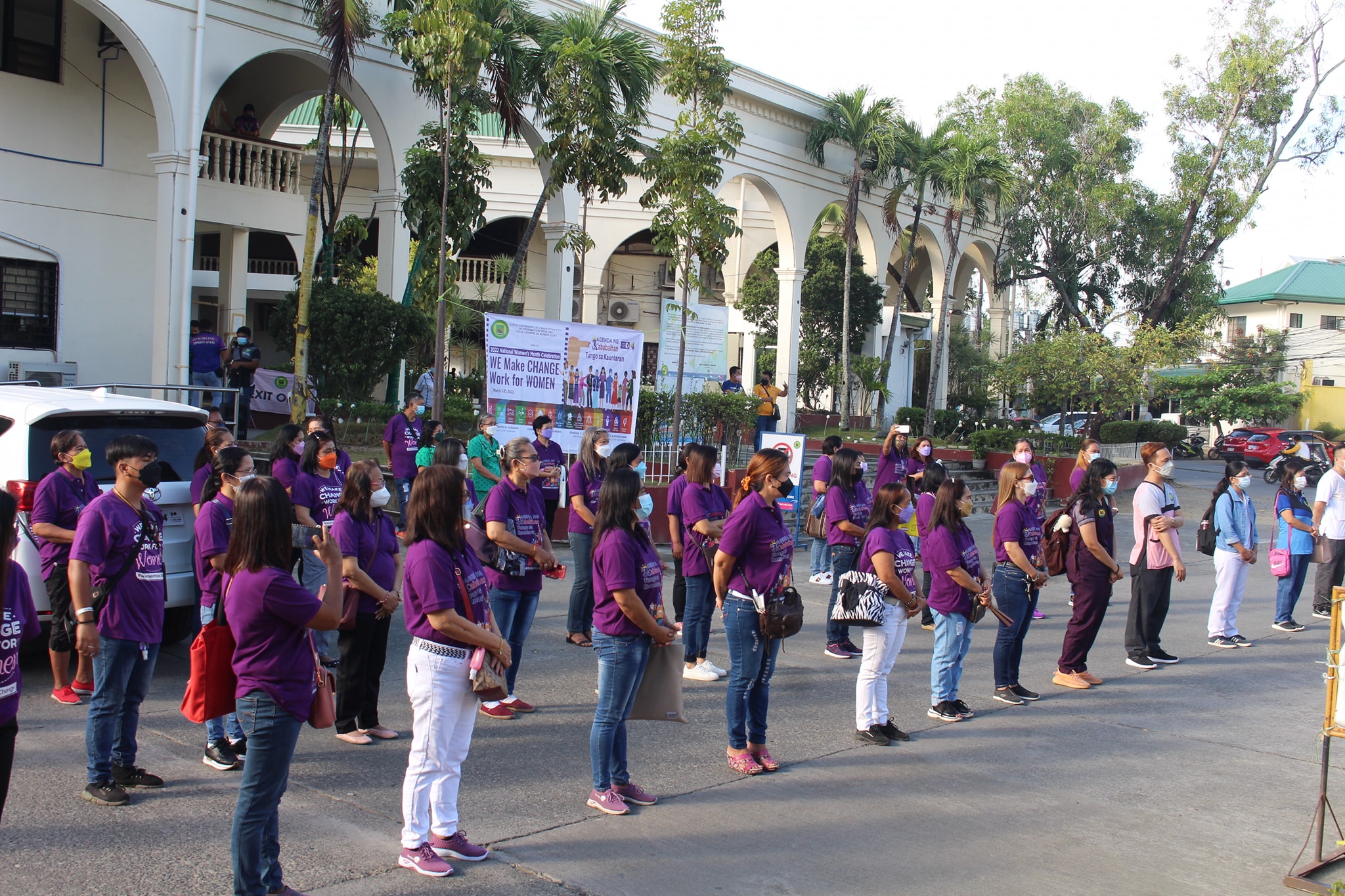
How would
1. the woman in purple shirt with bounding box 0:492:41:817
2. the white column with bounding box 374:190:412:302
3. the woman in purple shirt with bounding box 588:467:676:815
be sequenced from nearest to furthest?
the woman in purple shirt with bounding box 0:492:41:817
the woman in purple shirt with bounding box 588:467:676:815
the white column with bounding box 374:190:412:302

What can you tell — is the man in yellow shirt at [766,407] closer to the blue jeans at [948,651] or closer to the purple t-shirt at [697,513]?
the purple t-shirt at [697,513]

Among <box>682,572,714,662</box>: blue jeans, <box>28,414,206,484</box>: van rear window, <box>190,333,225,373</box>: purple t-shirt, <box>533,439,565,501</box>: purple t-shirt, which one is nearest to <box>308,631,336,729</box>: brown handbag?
<box>28,414,206,484</box>: van rear window

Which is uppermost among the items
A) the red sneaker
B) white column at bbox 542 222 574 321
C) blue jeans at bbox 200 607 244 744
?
white column at bbox 542 222 574 321

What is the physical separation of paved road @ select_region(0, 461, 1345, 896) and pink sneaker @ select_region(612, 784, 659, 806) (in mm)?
49

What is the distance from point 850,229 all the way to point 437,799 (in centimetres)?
2151

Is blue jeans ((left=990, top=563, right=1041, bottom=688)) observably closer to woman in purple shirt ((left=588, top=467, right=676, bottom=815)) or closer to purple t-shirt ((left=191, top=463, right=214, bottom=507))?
woman in purple shirt ((left=588, top=467, right=676, bottom=815))

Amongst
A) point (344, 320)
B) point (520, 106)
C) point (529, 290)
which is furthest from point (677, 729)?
point (529, 290)

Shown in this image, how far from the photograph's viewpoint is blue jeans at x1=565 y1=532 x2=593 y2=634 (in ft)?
28.5

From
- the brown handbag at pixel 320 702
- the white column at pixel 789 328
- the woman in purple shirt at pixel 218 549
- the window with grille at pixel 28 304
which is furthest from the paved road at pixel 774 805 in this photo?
the white column at pixel 789 328

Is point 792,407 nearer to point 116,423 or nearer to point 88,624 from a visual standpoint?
point 116,423

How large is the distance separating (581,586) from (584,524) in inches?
20.4

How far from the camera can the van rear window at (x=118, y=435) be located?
694 cm

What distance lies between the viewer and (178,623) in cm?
766

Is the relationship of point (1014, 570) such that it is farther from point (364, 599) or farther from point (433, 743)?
point (433, 743)
